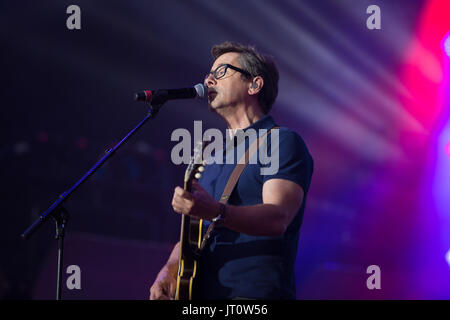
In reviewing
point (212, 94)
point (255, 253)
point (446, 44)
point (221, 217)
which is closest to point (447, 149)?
point (446, 44)

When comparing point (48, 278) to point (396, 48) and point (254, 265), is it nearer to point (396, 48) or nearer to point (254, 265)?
point (254, 265)

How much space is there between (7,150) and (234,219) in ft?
14.4

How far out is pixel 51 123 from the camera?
6141mm

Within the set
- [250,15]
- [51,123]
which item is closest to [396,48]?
[250,15]

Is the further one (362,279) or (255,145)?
(362,279)

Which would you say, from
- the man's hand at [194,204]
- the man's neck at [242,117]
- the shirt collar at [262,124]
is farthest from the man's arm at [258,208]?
the man's neck at [242,117]

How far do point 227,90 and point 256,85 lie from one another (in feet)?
0.57

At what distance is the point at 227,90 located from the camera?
8.77 ft

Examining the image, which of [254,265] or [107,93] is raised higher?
[107,93]

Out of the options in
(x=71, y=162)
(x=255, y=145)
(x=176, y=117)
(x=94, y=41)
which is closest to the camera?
(x=255, y=145)

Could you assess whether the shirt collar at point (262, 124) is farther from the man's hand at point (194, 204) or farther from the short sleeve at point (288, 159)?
the man's hand at point (194, 204)

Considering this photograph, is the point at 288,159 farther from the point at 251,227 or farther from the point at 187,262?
the point at 187,262

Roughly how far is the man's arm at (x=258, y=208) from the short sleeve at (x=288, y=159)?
4cm

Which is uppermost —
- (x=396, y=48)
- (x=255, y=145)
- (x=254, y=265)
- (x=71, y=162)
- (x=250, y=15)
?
(x=250, y=15)
